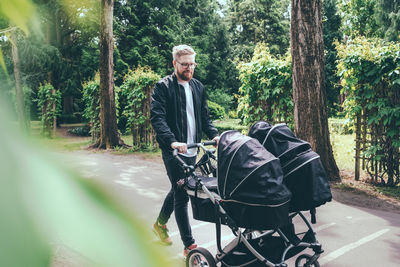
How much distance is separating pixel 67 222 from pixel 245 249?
294 centimetres

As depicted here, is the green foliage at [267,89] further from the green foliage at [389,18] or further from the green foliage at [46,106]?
the green foliage at [389,18]

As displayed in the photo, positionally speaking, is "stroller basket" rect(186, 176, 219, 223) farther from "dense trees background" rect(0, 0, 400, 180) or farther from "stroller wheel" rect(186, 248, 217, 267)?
"dense trees background" rect(0, 0, 400, 180)

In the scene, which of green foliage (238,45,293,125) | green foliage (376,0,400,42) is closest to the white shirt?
green foliage (238,45,293,125)

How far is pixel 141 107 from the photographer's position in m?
11.3

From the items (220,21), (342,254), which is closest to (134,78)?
(342,254)

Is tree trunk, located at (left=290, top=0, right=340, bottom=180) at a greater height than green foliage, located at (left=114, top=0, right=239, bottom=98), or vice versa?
green foliage, located at (left=114, top=0, right=239, bottom=98)

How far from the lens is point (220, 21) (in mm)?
29094

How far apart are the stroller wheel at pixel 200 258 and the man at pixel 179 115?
0.26 metres

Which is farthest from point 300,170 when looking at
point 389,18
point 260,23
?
point 260,23

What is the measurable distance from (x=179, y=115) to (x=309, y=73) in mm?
3629

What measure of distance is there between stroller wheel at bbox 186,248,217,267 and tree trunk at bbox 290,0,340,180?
3896 millimetres

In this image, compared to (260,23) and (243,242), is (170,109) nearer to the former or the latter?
(243,242)

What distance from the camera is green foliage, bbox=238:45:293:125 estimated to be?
7.33m

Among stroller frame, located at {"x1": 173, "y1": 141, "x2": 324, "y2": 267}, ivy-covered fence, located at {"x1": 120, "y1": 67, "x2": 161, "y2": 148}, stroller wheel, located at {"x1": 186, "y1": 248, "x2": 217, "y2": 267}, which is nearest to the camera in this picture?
stroller frame, located at {"x1": 173, "y1": 141, "x2": 324, "y2": 267}
